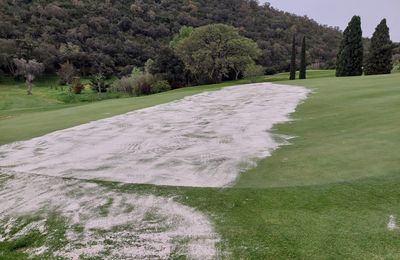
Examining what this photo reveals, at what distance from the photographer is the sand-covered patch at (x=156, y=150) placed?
7117 mm

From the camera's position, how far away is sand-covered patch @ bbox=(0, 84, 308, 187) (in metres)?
7.12

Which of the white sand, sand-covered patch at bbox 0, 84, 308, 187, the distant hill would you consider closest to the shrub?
the distant hill

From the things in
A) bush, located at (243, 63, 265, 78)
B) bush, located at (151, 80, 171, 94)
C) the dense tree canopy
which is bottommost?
bush, located at (151, 80, 171, 94)

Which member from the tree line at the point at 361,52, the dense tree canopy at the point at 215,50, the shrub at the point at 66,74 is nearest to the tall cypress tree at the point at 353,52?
the tree line at the point at 361,52

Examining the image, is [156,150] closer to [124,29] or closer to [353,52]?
[353,52]

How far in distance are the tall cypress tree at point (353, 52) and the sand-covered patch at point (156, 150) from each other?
29.4m

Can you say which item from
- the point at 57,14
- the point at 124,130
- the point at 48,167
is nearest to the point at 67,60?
the point at 57,14

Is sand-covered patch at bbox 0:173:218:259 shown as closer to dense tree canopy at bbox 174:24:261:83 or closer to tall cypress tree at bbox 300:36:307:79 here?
dense tree canopy at bbox 174:24:261:83

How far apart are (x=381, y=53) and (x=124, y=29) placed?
56.7 metres

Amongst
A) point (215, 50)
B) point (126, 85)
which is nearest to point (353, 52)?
point (215, 50)

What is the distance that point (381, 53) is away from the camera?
38.6 metres

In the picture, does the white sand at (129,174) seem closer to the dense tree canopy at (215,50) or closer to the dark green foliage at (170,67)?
the dense tree canopy at (215,50)

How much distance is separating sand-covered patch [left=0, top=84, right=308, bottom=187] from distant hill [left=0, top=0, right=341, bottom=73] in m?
52.5

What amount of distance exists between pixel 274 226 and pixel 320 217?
0.73 metres
